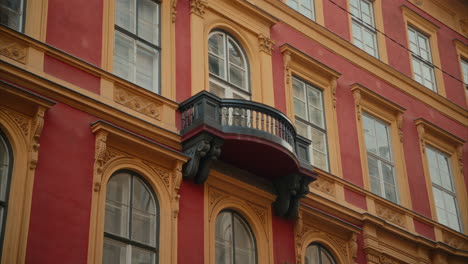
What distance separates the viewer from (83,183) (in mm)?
13359

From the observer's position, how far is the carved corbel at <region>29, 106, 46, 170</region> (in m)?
12.8

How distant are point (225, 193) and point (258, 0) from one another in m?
A: 5.46

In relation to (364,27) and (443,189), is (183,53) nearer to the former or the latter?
(364,27)

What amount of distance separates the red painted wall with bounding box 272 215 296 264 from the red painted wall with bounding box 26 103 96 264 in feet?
14.2

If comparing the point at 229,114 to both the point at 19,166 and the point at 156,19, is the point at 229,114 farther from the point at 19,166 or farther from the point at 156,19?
the point at 19,166

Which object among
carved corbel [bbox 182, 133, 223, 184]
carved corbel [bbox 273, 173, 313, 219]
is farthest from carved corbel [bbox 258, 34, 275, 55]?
carved corbel [bbox 182, 133, 223, 184]

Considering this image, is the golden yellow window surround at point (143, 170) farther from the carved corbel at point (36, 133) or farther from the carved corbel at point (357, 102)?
the carved corbel at point (357, 102)

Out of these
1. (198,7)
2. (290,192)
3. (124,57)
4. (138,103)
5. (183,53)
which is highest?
(198,7)

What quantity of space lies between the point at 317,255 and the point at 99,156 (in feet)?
18.4

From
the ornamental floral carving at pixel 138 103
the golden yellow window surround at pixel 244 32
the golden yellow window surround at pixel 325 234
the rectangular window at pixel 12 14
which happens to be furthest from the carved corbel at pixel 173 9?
the golden yellow window surround at pixel 325 234

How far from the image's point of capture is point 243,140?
15.1 meters

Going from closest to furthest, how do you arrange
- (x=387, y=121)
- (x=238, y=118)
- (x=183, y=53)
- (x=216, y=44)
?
(x=238, y=118)
(x=183, y=53)
(x=216, y=44)
(x=387, y=121)

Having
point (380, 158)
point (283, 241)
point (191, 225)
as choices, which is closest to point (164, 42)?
point (191, 225)

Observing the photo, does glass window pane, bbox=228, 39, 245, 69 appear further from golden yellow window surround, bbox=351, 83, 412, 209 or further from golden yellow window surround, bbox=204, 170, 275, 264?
golden yellow window surround, bbox=351, 83, 412, 209
